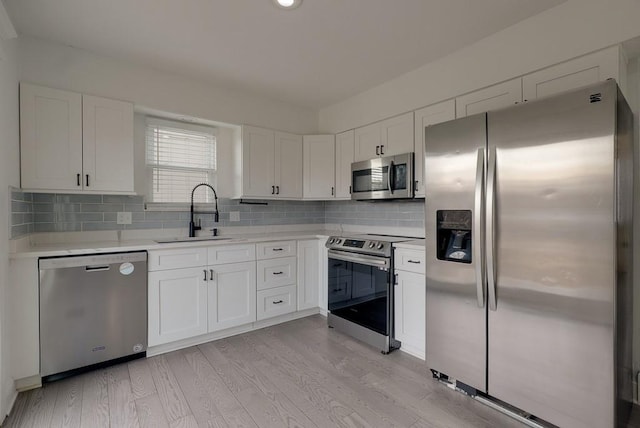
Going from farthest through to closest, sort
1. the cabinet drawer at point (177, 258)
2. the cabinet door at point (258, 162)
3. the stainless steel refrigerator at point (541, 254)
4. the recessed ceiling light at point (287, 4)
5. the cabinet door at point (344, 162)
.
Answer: the cabinet door at point (344, 162) → the cabinet door at point (258, 162) → the cabinet drawer at point (177, 258) → the recessed ceiling light at point (287, 4) → the stainless steel refrigerator at point (541, 254)

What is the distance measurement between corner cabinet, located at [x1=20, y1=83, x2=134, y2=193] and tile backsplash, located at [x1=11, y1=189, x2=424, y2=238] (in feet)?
0.86

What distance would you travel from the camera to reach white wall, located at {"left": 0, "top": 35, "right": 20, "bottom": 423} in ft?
5.99

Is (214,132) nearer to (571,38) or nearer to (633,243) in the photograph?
(571,38)

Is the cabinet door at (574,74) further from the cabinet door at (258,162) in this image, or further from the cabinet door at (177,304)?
the cabinet door at (177,304)

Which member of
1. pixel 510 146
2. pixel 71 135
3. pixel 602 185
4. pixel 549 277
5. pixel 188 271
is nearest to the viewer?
pixel 602 185

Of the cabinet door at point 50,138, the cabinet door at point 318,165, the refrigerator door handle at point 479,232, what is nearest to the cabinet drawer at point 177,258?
the cabinet door at point 50,138

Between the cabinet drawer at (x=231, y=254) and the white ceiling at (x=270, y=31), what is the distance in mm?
1694

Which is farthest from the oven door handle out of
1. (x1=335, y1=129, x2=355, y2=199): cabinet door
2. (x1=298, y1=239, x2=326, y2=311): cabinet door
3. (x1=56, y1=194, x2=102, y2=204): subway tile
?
(x1=56, y1=194, x2=102, y2=204): subway tile

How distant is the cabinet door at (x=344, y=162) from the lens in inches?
142

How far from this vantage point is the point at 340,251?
3166 millimetres

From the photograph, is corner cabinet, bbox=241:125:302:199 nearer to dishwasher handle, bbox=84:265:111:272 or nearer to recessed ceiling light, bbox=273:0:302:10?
dishwasher handle, bbox=84:265:111:272

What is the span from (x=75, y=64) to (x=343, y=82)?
239 centimetres

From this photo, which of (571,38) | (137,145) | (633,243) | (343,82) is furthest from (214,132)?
(633,243)

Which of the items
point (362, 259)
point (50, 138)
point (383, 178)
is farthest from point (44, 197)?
point (383, 178)
